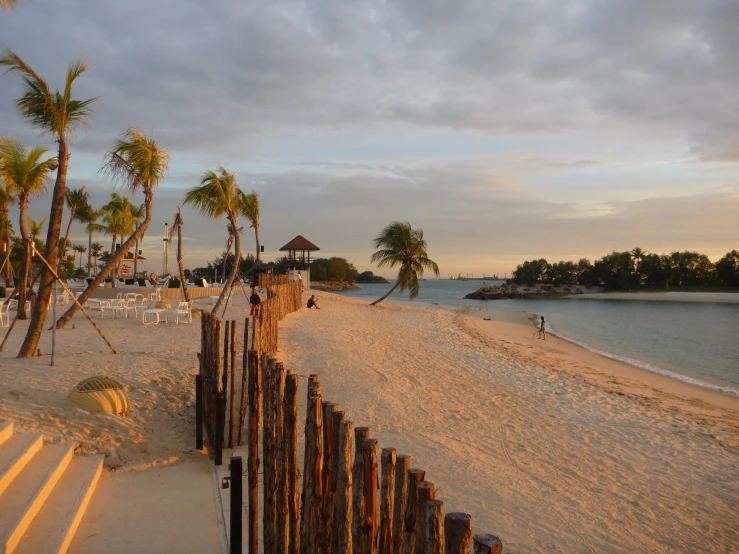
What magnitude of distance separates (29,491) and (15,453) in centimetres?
71

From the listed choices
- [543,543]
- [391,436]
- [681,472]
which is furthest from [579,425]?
[543,543]

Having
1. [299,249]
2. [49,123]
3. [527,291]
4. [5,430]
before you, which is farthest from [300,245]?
[527,291]

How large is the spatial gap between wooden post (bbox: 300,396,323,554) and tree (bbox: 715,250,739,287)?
408ft

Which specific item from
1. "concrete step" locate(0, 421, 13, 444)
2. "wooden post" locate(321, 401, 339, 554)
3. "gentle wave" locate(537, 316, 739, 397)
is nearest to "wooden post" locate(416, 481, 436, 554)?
"wooden post" locate(321, 401, 339, 554)

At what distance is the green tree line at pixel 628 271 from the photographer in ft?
372

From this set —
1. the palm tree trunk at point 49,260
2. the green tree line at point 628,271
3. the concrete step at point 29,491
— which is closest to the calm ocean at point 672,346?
the concrete step at point 29,491

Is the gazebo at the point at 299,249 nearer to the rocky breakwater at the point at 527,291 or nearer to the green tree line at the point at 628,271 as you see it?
the rocky breakwater at the point at 527,291

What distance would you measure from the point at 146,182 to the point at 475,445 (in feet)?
40.5

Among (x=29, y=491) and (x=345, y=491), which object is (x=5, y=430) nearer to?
(x=29, y=491)

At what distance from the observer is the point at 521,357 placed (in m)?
17.9

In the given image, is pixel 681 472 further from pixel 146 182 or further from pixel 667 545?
pixel 146 182

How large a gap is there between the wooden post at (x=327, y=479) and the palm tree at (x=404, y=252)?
113 ft

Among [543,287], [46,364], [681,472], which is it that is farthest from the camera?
[543,287]

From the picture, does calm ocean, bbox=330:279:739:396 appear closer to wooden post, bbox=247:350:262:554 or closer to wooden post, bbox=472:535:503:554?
wooden post, bbox=247:350:262:554
